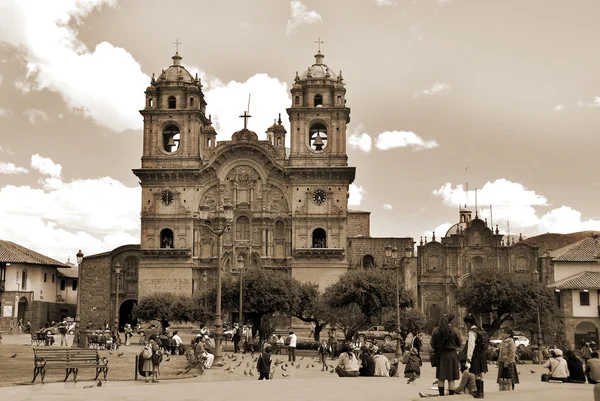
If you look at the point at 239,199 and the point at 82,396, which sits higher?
the point at 239,199

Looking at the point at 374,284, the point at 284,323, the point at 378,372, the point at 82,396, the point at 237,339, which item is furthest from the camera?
the point at 284,323

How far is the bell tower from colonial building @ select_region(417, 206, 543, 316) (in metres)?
12.6

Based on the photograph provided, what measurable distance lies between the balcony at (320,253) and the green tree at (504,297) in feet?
38.3

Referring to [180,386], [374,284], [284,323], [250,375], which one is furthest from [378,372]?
[284,323]

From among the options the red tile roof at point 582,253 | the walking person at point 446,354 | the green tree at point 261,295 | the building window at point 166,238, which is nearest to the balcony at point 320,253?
the green tree at point 261,295

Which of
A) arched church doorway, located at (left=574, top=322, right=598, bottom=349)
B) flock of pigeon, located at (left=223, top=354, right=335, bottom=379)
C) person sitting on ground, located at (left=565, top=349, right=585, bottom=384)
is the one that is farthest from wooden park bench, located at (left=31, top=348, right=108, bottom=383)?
arched church doorway, located at (left=574, top=322, right=598, bottom=349)

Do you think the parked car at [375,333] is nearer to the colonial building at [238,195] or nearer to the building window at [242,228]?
the colonial building at [238,195]

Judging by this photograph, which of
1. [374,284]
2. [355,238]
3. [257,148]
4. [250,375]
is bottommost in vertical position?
[250,375]

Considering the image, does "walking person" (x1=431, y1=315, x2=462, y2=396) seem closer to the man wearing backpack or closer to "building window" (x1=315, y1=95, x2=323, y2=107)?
the man wearing backpack

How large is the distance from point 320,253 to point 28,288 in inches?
1003

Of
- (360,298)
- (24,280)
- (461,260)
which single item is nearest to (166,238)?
(24,280)

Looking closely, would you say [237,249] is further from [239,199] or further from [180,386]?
[180,386]

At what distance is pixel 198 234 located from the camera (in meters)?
59.0

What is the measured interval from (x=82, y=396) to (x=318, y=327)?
101ft
